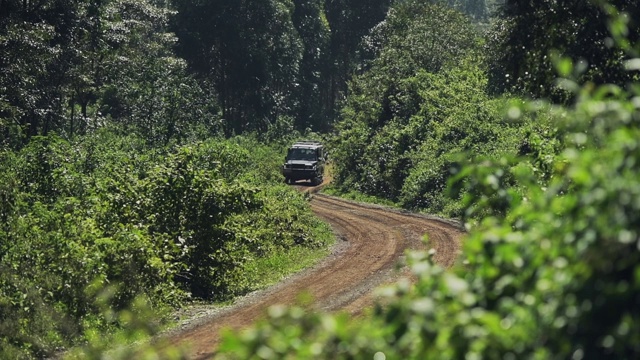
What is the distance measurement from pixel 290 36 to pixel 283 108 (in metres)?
9.48

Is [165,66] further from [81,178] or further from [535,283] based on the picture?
[535,283]

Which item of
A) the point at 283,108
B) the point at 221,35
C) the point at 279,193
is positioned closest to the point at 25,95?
the point at 279,193

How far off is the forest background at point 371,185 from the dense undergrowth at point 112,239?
0.05 metres

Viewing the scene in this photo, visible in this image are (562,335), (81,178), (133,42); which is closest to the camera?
(562,335)

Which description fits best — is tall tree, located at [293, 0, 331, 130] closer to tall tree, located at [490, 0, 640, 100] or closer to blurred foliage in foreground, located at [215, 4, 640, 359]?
tall tree, located at [490, 0, 640, 100]

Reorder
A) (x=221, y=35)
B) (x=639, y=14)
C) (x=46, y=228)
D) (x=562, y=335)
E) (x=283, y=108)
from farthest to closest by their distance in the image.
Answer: (x=283, y=108) → (x=221, y=35) → (x=46, y=228) → (x=639, y=14) → (x=562, y=335)

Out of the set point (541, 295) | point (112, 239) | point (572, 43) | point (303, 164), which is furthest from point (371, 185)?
point (541, 295)

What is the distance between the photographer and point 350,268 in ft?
72.6

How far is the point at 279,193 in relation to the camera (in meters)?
33.2

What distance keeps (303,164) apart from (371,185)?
6.25 m

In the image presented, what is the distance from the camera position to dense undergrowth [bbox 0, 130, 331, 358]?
1504cm

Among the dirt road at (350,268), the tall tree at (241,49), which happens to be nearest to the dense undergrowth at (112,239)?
the dirt road at (350,268)

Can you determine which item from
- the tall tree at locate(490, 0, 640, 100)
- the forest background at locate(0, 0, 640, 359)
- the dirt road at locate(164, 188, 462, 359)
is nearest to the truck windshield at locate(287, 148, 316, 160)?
the forest background at locate(0, 0, 640, 359)

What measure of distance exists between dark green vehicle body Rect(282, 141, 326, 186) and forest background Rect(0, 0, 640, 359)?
60.2 inches
